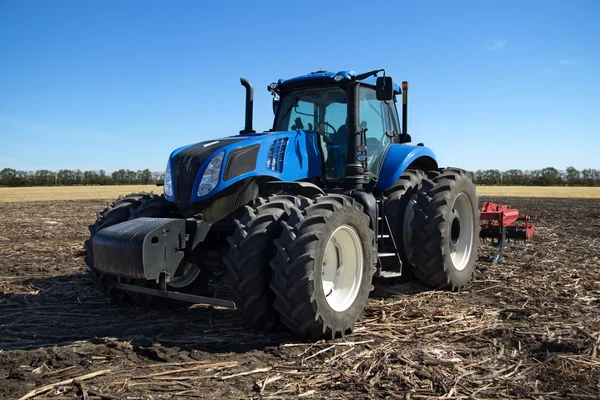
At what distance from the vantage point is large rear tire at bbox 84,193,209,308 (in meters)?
5.89

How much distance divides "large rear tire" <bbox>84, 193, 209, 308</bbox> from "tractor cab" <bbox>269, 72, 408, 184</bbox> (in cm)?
199

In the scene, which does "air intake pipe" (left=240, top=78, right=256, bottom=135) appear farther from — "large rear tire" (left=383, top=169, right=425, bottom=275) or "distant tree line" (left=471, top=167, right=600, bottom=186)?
"distant tree line" (left=471, top=167, right=600, bottom=186)

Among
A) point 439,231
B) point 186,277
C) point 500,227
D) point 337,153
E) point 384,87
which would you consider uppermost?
point 384,87

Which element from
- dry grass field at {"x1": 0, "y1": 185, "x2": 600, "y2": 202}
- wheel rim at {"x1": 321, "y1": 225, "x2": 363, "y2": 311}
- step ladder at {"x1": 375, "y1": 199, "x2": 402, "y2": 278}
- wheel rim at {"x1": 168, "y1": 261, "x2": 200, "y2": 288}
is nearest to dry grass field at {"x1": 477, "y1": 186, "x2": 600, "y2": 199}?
dry grass field at {"x1": 0, "y1": 185, "x2": 600, "y2": 202}

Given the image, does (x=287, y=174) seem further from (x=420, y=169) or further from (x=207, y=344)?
(x=420, y=169)

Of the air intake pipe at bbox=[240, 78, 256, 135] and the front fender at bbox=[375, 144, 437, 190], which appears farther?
the air intake pipe at bbox=[240, 78, 256, 135]

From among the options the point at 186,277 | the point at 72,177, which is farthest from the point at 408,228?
the point at 72,177

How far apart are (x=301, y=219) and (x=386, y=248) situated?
227 cm

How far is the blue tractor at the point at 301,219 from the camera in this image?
464 cm

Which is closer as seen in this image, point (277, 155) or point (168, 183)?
point (168, 183)

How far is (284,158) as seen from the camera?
19.9ft

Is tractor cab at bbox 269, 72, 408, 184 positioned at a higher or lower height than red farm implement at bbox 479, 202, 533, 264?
higher

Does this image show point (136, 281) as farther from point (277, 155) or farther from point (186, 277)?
point (277, 155)

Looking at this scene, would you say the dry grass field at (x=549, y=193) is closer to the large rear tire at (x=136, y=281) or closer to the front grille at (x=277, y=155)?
the front grille at (x=277, y=155)
